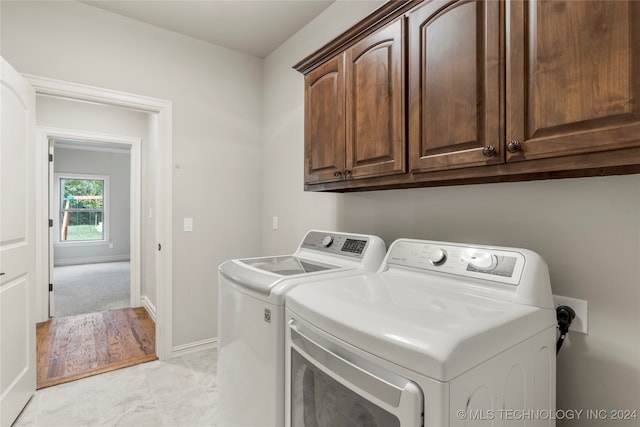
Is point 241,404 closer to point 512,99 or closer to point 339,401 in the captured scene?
point 339,401

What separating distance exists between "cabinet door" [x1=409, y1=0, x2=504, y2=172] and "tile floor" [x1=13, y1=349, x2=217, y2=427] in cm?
192

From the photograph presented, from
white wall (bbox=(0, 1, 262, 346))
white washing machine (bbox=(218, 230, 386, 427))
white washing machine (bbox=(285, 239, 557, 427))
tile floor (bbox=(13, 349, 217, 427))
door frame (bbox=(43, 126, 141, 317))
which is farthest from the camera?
door frame (bbox=(43, 126, 141, 317))

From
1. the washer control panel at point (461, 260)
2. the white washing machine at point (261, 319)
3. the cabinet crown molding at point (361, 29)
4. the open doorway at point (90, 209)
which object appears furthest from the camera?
the open doorway at point (90, 209)

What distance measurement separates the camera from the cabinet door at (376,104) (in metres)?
1.31

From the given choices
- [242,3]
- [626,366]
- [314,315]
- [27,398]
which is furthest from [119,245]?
[626,366]

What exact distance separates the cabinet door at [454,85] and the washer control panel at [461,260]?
315 mm

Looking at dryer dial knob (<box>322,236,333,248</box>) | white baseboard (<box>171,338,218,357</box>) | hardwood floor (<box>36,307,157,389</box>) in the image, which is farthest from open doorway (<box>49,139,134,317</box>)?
dryer dial knob (<box>322,236,333,248</box>)

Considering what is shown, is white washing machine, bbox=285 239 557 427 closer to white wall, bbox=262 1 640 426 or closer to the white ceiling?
white wall, bbox=262 1 640 426

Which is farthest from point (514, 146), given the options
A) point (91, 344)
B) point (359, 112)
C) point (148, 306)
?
point (148, 306)

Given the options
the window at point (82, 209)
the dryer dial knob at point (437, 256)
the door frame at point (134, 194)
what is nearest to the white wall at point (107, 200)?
the window at point (82, 209)

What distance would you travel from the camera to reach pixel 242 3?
218 centimetres

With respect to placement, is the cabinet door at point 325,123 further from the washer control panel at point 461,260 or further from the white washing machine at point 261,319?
the washer control panel at point 461,260

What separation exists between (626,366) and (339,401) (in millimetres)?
887

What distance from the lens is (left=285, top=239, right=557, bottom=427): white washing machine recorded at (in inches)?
26.8
